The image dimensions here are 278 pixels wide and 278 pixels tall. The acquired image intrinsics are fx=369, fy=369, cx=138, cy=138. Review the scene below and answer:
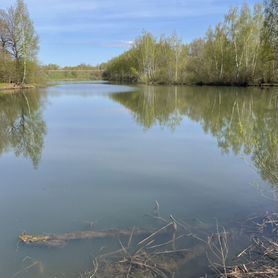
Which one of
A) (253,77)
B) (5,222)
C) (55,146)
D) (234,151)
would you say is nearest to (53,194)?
(5,222)

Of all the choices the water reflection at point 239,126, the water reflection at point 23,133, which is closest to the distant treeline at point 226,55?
the water reflection at point 239,126

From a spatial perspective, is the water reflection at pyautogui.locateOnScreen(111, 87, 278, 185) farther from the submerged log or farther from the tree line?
the tree line

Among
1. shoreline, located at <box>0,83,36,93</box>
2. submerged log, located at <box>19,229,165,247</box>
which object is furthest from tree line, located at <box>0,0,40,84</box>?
submerged log, located at <box>19,229,165,247</box>

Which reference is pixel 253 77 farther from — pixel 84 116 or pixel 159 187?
pixel 159 187

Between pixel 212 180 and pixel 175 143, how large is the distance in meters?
3.74

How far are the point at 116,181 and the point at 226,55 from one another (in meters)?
40.3

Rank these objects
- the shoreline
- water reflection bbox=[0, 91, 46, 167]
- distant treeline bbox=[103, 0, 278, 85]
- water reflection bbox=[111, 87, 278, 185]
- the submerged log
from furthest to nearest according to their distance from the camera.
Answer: the shoreline < distant treeline bbox=[103, 0, 278, 85] < water reflection bbox=[0, 91, 46, 167] < water reflection bbox=[111, 87, 278, 185] < the submerged log

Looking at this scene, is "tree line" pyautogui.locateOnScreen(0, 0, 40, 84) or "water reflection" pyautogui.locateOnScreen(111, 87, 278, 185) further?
"tree line" pyautogui.locateOnScreen(0, 0, 40, 84)

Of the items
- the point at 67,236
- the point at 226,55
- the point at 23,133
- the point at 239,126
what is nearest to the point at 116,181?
the point at 67,236

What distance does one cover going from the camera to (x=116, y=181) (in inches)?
273

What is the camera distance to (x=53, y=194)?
6.26 metres

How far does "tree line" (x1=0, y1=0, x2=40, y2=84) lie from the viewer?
3988cm

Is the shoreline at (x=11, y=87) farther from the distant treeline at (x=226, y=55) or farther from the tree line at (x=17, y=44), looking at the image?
the distant treeline at (x=226, y=55)

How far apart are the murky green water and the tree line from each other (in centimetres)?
2952
